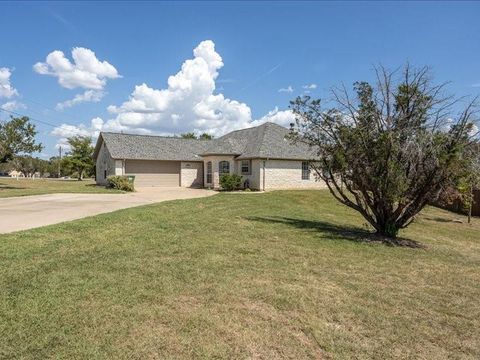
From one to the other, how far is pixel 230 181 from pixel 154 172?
8224 mm

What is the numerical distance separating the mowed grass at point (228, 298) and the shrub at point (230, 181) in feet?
57.7

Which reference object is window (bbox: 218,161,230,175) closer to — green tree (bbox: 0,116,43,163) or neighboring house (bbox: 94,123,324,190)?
neighboring house (bbox: 94,123,324,190)

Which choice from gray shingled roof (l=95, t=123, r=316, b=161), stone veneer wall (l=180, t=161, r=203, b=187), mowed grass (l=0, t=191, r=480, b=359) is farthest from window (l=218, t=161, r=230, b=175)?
mowed grass (l=0, t=191, r=480, b=359)

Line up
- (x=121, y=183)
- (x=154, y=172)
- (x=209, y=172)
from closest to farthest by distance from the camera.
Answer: (x=121, y=183) → (x=209, y=172) → (x=154, y=172)

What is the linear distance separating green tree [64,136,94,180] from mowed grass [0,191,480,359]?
43371mm

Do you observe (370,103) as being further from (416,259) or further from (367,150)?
(416,259)

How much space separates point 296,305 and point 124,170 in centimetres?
2717

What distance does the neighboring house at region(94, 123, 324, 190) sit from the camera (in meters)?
27.1

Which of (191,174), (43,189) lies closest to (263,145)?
(191,174)

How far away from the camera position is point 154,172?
103ft

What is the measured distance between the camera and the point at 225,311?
439cm

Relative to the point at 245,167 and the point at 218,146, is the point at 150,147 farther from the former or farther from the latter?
the point at 245,167

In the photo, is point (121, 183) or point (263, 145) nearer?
point (121, 183)

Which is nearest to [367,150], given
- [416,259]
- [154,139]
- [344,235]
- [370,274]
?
[344,235]
